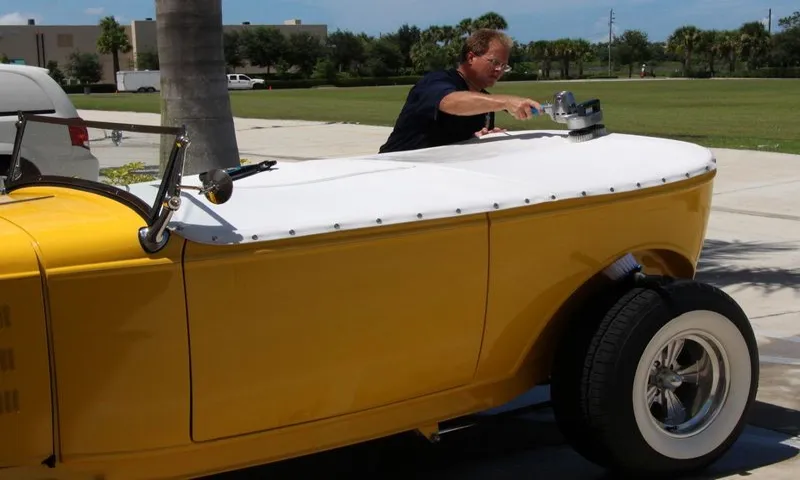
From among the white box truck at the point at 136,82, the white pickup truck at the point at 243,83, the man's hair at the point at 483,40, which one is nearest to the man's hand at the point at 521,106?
the man's hair at the point at 483,40

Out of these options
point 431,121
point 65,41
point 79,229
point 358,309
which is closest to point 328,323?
point 358,309

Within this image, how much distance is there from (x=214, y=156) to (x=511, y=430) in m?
3.88

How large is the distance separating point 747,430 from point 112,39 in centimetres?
10526

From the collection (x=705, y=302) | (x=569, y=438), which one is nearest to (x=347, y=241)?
(x=569, y=438)

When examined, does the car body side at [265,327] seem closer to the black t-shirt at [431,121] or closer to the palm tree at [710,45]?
the black t-shirt at [431,121]

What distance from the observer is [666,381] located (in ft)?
11.6

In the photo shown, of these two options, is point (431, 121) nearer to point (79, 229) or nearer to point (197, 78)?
point (79, 229)

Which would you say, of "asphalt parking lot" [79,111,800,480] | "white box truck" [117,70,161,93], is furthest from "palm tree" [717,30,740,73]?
"asphalt parking lot" [79,111,800,480]

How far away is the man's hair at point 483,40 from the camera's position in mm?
4645

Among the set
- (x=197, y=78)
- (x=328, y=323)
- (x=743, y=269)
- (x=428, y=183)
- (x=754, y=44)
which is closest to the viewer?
(x=328, y=323)

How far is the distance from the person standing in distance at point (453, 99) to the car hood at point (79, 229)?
1800mm

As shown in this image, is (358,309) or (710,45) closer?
(358,309)

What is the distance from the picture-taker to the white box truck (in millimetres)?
80875

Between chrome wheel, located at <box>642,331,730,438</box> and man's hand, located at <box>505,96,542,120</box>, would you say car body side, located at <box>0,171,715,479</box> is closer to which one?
chrome wheel, located at <box>642,331,730,438</box>
